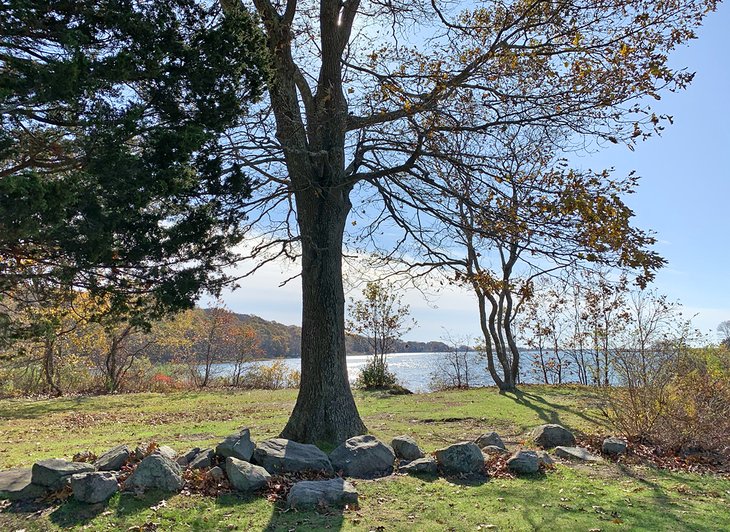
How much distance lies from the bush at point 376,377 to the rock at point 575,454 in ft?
36.5

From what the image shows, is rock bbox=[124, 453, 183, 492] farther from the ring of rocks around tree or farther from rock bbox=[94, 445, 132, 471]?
rock bbox=[94, 445, 132, 471]

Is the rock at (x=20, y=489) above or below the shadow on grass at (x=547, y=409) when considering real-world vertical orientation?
below

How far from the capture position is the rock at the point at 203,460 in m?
5.69

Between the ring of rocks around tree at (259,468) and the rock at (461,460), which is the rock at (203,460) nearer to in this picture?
the ring of rocks around tree at (259,468)

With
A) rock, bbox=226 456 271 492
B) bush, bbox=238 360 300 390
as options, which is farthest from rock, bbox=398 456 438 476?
bush, bbox=238 360 300 390

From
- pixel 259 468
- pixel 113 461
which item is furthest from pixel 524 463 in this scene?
pixel 113 461

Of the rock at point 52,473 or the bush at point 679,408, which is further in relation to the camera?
the bush at point 679,408

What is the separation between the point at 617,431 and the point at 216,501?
6728mm

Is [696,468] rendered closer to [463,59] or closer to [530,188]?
[530,188]

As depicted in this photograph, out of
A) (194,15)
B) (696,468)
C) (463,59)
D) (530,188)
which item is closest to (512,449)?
(696,468)

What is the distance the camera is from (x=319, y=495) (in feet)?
16.6

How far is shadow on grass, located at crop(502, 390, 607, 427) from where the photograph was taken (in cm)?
1048

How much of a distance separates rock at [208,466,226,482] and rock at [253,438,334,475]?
0.54m

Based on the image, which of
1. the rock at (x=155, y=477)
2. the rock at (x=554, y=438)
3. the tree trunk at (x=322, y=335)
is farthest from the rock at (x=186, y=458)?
the rock at (x=554, y=438)
